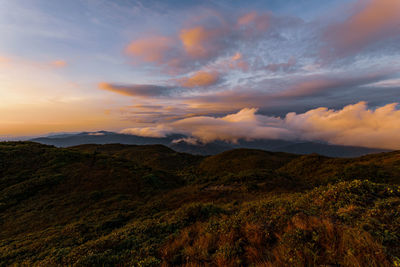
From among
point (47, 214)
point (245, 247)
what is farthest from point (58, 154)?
point (245, 247)

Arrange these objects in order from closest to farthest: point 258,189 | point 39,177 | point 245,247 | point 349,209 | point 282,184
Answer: point 245,247
point 349,209
point 258,189
point 282,184
point 39,177

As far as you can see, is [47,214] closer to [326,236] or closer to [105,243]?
[105,243]

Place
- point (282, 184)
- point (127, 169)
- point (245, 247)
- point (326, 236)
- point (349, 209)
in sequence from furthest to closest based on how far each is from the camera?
1. point (127, 169)
2. point (282, 184)
3. point (349, 209)
4. point (245, 247)
5. point (326, 236)

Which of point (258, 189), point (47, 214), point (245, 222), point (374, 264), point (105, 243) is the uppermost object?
point (374, 264)

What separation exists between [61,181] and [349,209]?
1165 inches

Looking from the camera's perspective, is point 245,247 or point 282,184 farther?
point 282,184

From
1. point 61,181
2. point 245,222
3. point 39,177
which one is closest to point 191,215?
point 245,222

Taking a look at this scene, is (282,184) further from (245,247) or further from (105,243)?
(105,243)

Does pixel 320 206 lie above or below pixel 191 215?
above

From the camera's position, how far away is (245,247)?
534cm

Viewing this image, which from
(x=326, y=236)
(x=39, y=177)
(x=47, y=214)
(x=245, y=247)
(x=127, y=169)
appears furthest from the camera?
(x=127, y=169)

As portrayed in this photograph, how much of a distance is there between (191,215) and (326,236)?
6.82m

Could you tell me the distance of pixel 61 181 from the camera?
22141 millimetres

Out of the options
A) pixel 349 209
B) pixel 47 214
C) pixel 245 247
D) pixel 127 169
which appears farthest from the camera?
pixel 127 169
